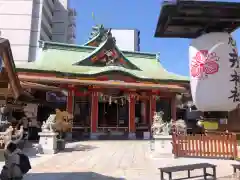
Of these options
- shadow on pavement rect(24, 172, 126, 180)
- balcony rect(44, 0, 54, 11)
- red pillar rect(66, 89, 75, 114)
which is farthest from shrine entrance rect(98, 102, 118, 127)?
balcony rect(44, 0, 54, 11)

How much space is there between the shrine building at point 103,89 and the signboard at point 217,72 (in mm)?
9728

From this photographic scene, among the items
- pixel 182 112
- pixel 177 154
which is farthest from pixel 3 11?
pixel 177 154

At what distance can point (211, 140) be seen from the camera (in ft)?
33.7

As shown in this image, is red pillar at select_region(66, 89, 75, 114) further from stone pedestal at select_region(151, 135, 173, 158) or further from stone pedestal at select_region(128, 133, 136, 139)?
stone pedestal at select_region(151, 135, 173, 158)

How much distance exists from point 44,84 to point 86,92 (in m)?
3.02

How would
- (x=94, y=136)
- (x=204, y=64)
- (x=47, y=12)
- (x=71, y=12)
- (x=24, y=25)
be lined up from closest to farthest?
1. (x=204, y=64)
2. (x=94, y=136)
3. (x=24, y=25)
4. (x=47, y=12)
5. (x=71, y=12)

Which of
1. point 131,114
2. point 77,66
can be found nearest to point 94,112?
point 131,114

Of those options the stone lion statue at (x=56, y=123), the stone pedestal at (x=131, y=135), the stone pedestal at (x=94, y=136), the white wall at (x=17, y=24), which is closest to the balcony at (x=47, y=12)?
the white wall at (x=17, y=24)

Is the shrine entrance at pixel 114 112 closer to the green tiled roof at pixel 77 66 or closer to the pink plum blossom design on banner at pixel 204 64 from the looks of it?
the green tiled roof at pixel 77 66

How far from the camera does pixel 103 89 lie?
18.9 meters

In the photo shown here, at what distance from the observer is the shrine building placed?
18.2 m

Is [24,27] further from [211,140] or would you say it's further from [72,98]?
[211,140]

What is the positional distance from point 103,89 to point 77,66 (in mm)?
3147

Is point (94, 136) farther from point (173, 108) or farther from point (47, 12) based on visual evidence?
point (47, 12)
